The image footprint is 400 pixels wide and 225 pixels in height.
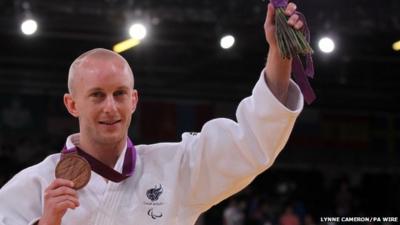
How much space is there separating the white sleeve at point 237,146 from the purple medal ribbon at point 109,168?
180 mm

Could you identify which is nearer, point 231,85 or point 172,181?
point 172,181

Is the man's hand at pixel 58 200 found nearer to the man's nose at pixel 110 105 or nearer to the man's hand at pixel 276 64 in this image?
the man's nose at pixel 110 105

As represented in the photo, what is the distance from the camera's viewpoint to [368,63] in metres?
14.6

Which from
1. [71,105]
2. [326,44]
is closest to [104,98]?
[71,105]

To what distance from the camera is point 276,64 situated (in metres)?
2.60

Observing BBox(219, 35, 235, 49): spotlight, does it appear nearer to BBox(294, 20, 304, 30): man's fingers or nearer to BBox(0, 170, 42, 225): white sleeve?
BBox(0, 170, 42, 225): white sleeve

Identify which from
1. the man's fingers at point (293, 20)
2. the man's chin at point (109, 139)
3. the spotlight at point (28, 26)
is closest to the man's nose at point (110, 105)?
the man's chin at point (109, 139)

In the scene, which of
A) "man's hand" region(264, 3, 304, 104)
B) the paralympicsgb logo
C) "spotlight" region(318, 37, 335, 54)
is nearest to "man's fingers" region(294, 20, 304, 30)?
"man's hand" region(264, 3, 304, 104)

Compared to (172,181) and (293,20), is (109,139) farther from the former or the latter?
(293,20)

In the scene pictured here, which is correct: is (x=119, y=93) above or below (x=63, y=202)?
above

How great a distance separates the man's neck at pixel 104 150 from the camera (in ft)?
9.59

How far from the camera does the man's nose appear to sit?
109 inches

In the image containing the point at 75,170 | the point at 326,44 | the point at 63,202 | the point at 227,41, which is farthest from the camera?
the point at 227,41

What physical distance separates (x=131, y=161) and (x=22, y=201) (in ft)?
1.30
